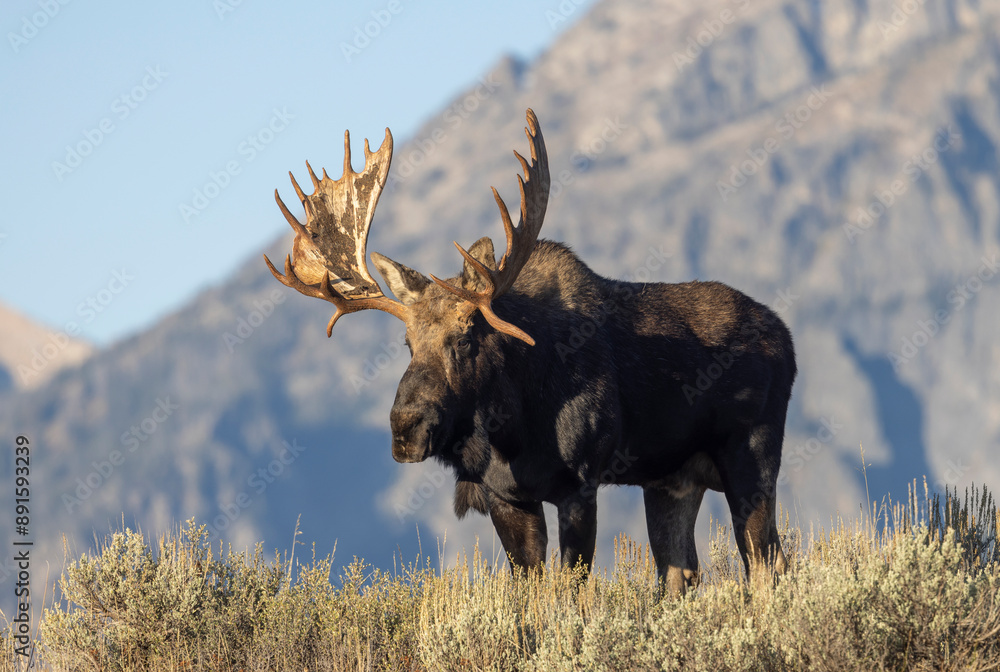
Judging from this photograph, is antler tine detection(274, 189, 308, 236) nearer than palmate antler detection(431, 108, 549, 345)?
No

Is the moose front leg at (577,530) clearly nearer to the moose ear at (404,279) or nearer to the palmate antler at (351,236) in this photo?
the palmate antler at (351,236)

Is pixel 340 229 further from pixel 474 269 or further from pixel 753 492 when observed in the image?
pixel 753 492

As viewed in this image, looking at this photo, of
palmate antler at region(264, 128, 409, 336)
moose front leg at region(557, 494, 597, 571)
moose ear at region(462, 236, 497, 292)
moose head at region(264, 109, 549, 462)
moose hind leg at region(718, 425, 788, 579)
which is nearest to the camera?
moose head at region(264, 109, 549, 462)

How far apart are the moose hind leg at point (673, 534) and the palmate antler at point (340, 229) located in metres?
2.58

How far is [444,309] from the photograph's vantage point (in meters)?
8.65

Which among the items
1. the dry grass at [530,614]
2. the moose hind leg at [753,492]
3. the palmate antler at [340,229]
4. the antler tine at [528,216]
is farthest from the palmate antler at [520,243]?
the moose hind leg at [753,492]

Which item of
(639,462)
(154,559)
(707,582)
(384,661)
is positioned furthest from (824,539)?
(154,559)

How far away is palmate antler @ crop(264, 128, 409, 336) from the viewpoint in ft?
31.0

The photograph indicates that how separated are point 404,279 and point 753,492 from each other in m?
3.08

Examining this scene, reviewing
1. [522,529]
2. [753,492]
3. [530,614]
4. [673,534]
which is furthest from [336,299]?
[753,492]

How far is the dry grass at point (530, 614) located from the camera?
20.9ft

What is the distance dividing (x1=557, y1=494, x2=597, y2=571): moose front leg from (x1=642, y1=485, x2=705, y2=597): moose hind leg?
4.24 ft

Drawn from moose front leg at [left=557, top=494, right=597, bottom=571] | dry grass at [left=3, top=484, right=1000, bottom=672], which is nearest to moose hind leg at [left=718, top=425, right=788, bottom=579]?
dry grass at [left=3, top=484, right=1000, bottom=672]

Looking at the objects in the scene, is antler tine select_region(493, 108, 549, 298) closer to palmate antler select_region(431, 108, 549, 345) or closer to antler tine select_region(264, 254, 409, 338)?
palmate antler select_region(431, 108, 549, 345)
